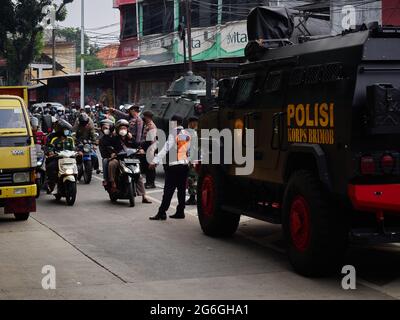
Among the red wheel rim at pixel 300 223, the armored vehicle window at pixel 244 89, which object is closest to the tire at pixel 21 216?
the armored vehicle window at pixel 244 89

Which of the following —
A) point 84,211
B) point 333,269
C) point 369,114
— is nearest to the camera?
point 369,114

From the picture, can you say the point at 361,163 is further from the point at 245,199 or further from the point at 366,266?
the point at 245,199

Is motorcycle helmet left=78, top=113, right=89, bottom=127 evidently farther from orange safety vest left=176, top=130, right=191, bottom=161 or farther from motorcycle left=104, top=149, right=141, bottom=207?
orange safety vest left=176, top=130, right=191, bottom=161

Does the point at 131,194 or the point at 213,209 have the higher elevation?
the point at 213,209

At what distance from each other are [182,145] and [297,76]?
439 centimetres

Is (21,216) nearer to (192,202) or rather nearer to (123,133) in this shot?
(123,133)

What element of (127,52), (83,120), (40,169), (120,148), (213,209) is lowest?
(213,209)

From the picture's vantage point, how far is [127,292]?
7.73 metres

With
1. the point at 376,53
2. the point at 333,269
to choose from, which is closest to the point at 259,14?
the point at 376,53

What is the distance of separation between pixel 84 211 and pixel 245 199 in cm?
414

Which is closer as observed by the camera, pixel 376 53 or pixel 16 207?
pixel 376 53

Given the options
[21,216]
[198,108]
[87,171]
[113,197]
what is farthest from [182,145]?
[87,171]

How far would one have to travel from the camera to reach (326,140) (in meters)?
8.04

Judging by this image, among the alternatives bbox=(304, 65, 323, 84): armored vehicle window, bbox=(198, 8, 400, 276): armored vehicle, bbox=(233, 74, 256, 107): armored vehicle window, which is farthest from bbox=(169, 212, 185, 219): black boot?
bbox=(304, 65, 323, 84): armored vehicle window
